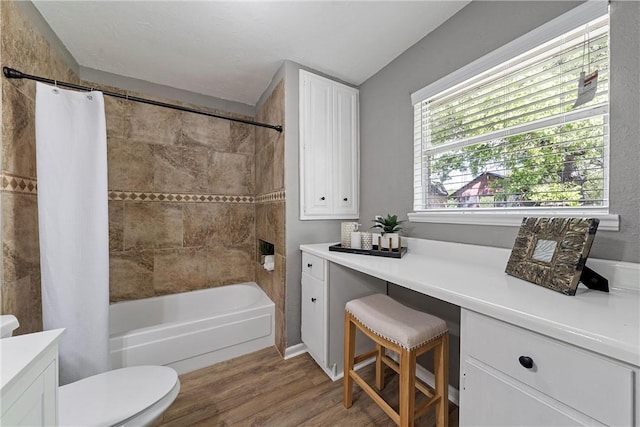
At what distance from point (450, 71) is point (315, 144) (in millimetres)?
1010

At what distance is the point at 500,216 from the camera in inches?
45.8

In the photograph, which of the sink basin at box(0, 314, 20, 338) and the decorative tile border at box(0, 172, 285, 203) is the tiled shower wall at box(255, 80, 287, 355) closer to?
the decorative tile border at box(0, 172, 285, 203)

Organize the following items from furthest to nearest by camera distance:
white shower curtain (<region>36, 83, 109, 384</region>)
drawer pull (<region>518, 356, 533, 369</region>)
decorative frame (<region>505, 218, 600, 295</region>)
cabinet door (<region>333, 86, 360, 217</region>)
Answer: cabinet door (<region>333, 86, 360, 217</region>) < white shower curtain (<region>36, 83, 109, 384</region>) < decorative frame (<region>505, 218, 600, 295</region>) < drawer pull (<region>518, 356, 533, 369</region>)

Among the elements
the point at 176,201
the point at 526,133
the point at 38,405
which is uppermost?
the point at 526,133

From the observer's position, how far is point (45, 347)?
0.61 m

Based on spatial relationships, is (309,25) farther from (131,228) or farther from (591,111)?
(131,228)

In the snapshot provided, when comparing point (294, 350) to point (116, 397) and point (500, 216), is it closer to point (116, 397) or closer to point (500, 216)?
point (116, 397)

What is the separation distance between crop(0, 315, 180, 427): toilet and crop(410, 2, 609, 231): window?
5.64 feet

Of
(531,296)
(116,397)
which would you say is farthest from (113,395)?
(531,296)

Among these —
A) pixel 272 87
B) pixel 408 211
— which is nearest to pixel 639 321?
pixel 408 211

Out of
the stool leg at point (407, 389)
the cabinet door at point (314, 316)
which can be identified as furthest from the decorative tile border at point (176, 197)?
the stool leg at point (407, 389)

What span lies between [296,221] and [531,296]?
1.43m

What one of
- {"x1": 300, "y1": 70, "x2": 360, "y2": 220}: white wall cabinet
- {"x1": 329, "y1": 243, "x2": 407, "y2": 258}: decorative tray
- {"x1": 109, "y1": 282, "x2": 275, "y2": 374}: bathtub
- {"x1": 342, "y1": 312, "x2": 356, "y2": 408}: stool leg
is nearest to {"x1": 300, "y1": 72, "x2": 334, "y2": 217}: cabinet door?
{"x1": 300, "y1": 70, "x2": 360, "y2": 220}: white wall cabinet

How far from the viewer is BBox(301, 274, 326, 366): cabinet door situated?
1.57 m
